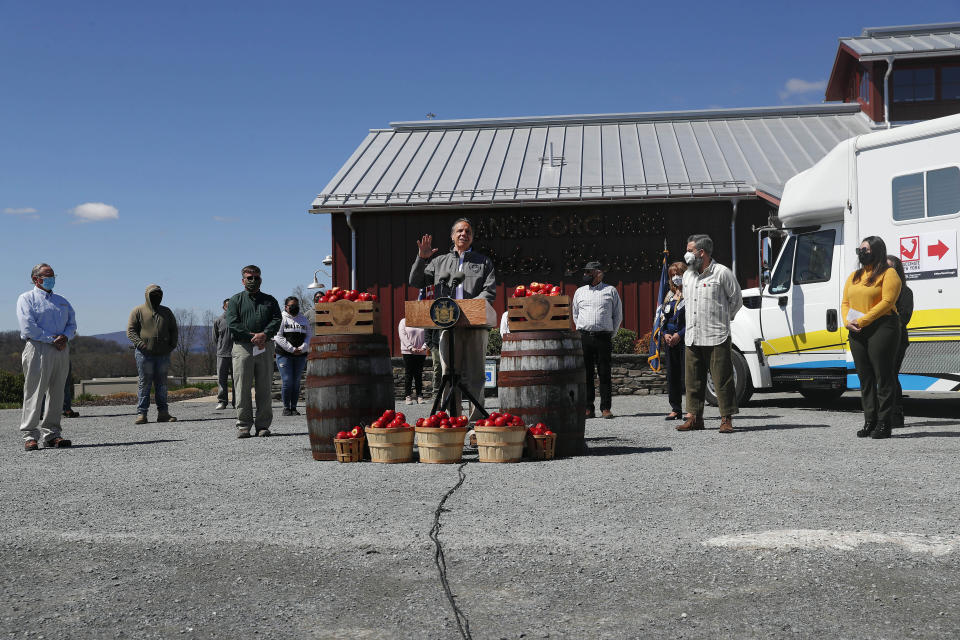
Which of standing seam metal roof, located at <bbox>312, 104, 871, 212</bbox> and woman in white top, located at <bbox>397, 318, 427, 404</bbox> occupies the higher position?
standing seam metal roof, located at <bbox>312, 104, 871, 212</bbox>

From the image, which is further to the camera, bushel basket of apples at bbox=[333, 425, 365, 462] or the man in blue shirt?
the man in blue shirt

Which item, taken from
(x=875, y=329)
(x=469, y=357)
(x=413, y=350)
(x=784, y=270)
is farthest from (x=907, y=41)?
(x=469, y=357)

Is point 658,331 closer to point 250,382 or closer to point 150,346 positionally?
point 250,382

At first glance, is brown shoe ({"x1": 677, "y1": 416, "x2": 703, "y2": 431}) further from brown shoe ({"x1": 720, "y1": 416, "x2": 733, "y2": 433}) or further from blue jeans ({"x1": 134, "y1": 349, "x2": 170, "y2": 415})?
blue jeans ({"x1": 134, "y1": 349, "x2": 170, "y2": 415})

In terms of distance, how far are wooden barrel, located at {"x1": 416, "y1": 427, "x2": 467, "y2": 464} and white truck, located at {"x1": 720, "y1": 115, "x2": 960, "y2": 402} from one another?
545cm

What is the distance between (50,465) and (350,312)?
2863 mm

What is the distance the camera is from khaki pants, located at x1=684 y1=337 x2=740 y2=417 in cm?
845

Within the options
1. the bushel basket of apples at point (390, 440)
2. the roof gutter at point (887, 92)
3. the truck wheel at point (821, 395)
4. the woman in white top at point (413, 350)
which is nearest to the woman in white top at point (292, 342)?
the woman in white top at point (413, 350)

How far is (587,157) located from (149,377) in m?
12.1

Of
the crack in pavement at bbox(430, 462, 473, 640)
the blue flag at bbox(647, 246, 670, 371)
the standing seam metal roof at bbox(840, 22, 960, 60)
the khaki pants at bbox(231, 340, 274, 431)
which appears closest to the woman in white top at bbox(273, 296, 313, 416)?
the khaki pants at bbox(231, 340, 274, 431)

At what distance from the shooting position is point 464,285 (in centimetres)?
736

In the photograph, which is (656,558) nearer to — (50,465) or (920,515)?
(920,515)

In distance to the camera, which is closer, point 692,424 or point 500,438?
point 500,438

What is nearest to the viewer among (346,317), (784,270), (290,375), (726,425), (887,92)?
(346,317)
